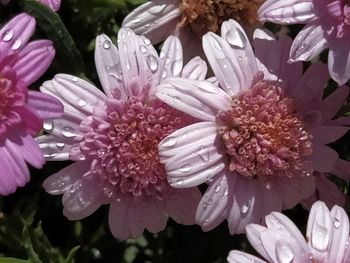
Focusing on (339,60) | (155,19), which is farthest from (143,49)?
(339,60)

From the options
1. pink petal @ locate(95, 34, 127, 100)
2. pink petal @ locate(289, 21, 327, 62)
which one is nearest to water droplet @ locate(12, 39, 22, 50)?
pink petal @ locate(95, 34, 127, 100)

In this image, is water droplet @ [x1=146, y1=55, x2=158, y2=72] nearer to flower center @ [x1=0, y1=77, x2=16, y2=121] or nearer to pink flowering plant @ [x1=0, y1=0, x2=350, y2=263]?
pink flowering plant @ [x1=0, y1=0, x2=350, y2=263]

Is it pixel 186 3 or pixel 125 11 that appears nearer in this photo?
pixel 186 3

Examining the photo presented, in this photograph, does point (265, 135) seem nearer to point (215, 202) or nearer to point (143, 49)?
point (215, 202)

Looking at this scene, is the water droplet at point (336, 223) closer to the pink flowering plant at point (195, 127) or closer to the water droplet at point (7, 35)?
the pink flowering plant at point (195, 127)

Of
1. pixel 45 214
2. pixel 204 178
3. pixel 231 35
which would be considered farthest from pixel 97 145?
pixel 45 214

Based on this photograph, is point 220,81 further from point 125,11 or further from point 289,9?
point 125,11

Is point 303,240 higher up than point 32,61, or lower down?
lower down
